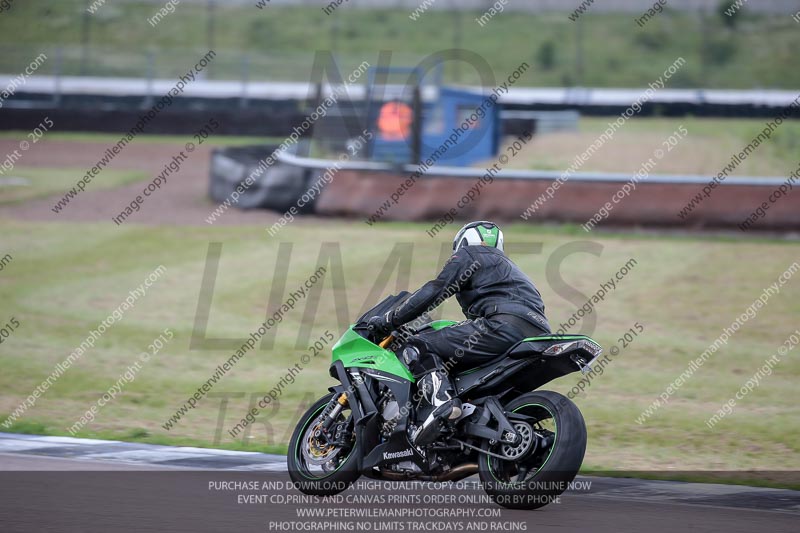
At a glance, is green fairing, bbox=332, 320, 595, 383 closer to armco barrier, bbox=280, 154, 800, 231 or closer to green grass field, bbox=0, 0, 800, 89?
armco barrier, bbox=280, 154, 800, 231

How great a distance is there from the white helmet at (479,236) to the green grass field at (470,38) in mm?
35912

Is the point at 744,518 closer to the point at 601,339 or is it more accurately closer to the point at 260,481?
the point at 260,481

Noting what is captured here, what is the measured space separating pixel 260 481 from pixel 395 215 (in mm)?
12643

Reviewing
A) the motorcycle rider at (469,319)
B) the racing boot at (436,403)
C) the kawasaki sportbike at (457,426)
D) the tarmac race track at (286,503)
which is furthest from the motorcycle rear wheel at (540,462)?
the motorcycle rider at (469,319)

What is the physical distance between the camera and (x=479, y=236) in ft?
24.6

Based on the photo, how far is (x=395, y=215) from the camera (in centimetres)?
2017

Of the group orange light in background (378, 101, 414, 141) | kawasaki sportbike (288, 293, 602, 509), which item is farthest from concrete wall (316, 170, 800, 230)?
kawasaki sportbike (288, 293, 602, 509)

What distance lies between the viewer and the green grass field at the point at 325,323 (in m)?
9.98

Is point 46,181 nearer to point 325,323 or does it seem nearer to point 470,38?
point 325,323

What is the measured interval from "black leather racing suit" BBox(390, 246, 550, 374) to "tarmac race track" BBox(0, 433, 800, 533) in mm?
984

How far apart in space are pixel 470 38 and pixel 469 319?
47.2 m

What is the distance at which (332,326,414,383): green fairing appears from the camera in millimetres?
7379

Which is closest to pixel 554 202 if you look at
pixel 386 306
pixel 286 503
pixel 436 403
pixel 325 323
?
pixel 325 323

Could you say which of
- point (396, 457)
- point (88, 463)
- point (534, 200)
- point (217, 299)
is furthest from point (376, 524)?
point (534, 200)
